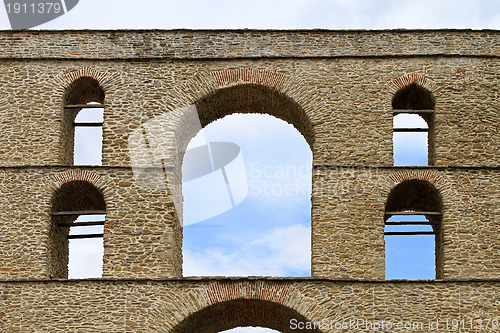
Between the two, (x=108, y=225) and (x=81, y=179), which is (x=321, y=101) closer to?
(x=108, y=225)

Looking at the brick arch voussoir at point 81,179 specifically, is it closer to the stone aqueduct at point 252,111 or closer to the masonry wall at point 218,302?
the stone aqueduct at point 252,111

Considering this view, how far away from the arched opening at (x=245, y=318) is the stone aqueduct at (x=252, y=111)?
2.0 inches

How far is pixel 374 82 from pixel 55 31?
299 inches

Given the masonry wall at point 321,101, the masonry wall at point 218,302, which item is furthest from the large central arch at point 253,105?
the masonry wall at point 218,302

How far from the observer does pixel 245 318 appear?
19828 millimetres

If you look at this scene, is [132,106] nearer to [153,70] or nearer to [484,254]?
[153,70]

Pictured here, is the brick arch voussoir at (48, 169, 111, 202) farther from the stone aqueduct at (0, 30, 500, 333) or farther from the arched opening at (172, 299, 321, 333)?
the arched opening at (172, 299, 321, 333)

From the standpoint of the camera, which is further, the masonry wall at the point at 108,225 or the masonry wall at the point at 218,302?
the masonry wall at the point at 108,225

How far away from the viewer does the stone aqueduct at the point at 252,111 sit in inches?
736

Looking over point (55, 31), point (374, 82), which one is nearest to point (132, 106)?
point (55, 31)

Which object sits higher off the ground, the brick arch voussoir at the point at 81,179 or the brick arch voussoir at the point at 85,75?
the brick arch voussoir at the point at 85,75

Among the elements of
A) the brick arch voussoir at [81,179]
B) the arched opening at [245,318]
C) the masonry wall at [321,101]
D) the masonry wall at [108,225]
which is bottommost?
the arched opening at [245,318]

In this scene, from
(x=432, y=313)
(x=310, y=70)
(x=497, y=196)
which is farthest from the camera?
(x=310, y=70)

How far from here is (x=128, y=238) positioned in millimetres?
19516
